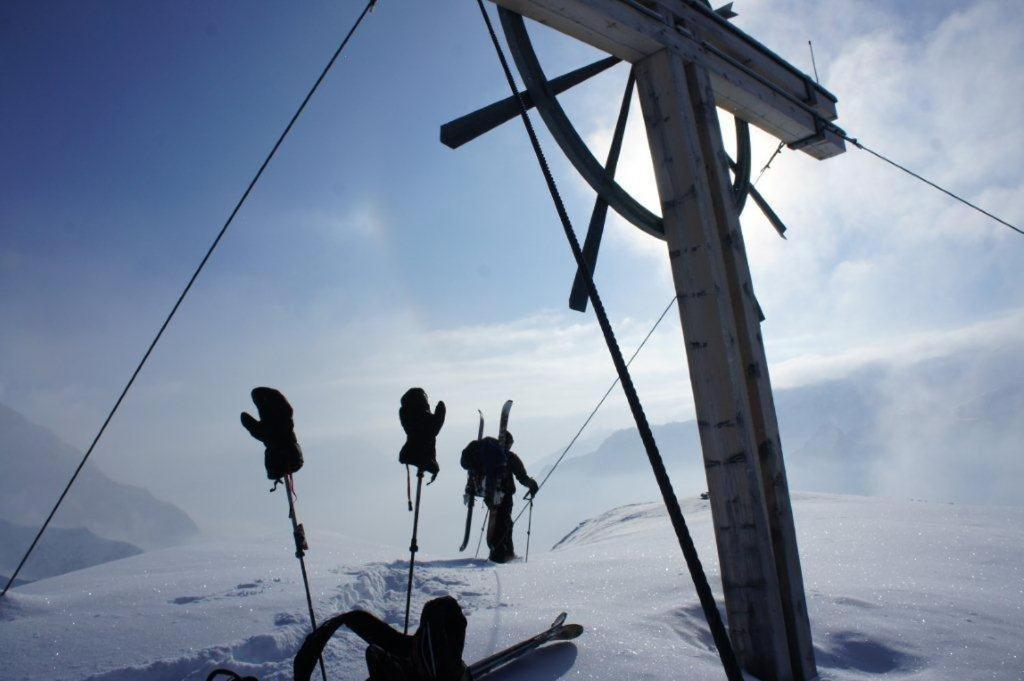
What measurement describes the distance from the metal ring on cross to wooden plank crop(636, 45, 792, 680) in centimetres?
43

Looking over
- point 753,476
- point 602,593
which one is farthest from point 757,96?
point 602,593

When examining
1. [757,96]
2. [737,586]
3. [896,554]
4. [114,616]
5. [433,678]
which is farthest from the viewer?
[896,554]

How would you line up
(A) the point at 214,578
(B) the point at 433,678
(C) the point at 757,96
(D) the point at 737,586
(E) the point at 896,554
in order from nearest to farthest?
(B) the point at 433,678 → (D) the point at 737,586 → (C) the point at 757,96 → (A) the point at 214,578 → (E) the point at 896,554

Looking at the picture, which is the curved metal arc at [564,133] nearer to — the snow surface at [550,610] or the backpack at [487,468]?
the snow surface at [550,610]

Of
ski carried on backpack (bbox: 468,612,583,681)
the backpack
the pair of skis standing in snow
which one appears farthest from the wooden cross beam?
the backpack

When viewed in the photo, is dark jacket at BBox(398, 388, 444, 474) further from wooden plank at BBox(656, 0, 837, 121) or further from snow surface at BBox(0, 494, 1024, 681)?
wooden plank at BBox(656, 0, 837, 121)

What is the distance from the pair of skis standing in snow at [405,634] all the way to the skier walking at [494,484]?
5182 millimetres

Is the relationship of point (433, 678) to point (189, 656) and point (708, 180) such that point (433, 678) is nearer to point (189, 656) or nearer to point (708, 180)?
point (189, 656)

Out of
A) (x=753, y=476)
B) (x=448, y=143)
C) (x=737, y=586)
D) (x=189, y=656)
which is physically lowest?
(x=189, y=656)

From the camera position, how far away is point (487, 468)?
7.84 m

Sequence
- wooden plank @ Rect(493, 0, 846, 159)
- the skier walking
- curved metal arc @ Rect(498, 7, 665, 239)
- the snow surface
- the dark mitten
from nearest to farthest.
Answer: the snow surface < wooden plank @ Rect(493, 0, 846, 159) < curved metal arc @ Rect(498, 7, 665, 239) < the skier walking < the dark mitten

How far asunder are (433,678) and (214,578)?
326 centimetres

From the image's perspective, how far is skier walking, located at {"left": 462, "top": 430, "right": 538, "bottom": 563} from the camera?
7.82 meters

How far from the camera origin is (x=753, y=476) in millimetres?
2281
